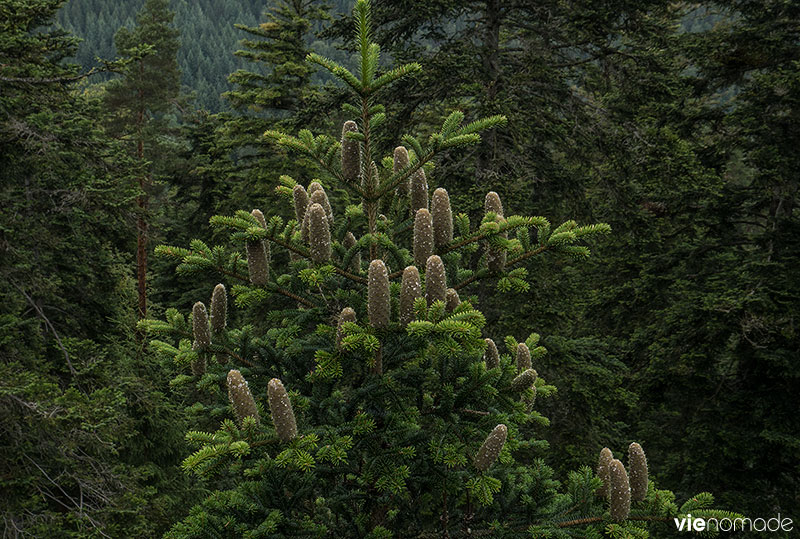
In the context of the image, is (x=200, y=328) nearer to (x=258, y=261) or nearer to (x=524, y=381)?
(x=258, y=261)

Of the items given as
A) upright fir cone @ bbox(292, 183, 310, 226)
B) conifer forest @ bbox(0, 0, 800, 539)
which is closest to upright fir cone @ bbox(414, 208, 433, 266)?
conifer forest @ bbox(0, 0, 800, 539)

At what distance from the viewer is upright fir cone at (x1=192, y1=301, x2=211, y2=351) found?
3.57 meters

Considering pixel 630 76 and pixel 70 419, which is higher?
pixel 630 76

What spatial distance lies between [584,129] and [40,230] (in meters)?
10.3

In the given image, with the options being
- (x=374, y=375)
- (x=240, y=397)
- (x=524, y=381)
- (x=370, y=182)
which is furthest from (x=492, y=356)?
(x=240, y=397)

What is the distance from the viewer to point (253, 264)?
11.4 feet

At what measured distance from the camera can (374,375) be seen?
12.0 feet

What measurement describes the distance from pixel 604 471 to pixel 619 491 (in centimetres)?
35

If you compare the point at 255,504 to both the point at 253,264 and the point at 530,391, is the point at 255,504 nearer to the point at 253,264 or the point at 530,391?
the point at 253,264

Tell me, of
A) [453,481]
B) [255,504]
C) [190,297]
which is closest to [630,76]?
[453,481]

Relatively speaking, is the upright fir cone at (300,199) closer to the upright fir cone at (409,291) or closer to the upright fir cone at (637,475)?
the upright fir cone at (409,291)

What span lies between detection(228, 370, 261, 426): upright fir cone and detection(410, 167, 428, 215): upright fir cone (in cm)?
156

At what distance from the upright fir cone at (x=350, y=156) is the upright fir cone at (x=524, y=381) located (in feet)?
5.62

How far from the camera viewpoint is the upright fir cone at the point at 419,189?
3.50 meters
